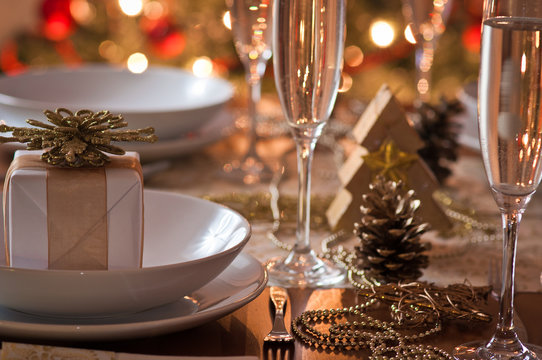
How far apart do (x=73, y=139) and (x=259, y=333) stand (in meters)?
0.22

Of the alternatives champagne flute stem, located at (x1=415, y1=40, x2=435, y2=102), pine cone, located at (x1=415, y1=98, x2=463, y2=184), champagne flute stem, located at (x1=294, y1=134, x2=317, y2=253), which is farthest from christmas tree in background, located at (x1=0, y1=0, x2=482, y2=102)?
champagne flute stem, located at (x1=294, y1=134, x2=317, y2=253)

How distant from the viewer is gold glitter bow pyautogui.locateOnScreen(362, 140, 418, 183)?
2.95 feet

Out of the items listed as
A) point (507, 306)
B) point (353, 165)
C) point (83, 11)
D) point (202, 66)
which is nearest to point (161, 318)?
point (507, 306)

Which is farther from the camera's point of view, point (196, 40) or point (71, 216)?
point (196, 40)

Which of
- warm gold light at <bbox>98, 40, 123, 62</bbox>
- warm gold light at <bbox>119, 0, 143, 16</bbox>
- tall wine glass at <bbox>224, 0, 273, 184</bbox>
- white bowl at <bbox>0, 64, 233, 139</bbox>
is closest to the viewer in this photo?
tall wine glass at <bbox>224, 0, 273, 184</bbox>

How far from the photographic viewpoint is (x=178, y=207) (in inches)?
28.8

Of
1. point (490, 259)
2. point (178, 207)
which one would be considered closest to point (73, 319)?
point (178, 207)

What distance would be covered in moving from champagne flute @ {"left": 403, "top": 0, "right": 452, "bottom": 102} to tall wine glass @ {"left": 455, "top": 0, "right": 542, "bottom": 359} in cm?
63

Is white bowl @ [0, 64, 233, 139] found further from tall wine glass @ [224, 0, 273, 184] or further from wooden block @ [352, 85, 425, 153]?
wooden block @ [352, 85, 425, 153]

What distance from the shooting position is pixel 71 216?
581mm

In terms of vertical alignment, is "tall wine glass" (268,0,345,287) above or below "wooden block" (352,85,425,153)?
above

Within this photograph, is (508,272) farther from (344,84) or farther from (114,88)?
(114,88)

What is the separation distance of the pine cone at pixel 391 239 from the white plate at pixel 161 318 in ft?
0.54

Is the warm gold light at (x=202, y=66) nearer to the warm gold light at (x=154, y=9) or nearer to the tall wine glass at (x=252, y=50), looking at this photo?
the warm gold light at (x=154, y=9)
